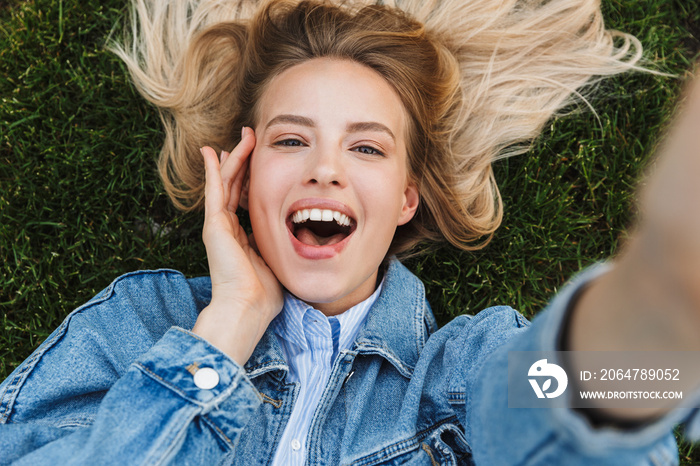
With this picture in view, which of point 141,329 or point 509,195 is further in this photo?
point 509,195

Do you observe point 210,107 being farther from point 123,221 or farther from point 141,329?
point 141,329

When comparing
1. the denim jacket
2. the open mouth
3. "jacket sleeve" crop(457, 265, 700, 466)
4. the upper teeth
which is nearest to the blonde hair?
the open mouth

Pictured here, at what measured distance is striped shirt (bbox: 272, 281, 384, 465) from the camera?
2080 mm

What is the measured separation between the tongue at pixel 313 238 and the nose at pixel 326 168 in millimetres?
321

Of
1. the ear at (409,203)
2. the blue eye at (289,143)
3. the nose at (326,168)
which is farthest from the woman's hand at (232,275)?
the ear at (409,203)

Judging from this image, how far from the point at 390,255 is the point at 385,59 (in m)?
0.94

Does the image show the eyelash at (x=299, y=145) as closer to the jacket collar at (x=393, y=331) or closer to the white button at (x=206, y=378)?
the jacket collar at (x=393, y=331)

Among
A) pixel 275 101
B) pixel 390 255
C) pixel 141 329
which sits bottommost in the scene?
pixel 390 255

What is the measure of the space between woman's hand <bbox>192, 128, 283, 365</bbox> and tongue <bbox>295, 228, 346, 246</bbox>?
0.65 ft

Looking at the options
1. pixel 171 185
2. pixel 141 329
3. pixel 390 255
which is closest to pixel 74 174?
pixel 171 185

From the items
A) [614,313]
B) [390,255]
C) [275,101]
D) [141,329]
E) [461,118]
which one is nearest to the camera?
[614,313]

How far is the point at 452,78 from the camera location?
9.00ft

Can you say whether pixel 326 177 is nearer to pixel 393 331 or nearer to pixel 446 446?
pixel 393 331

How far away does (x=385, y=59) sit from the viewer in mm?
2410
